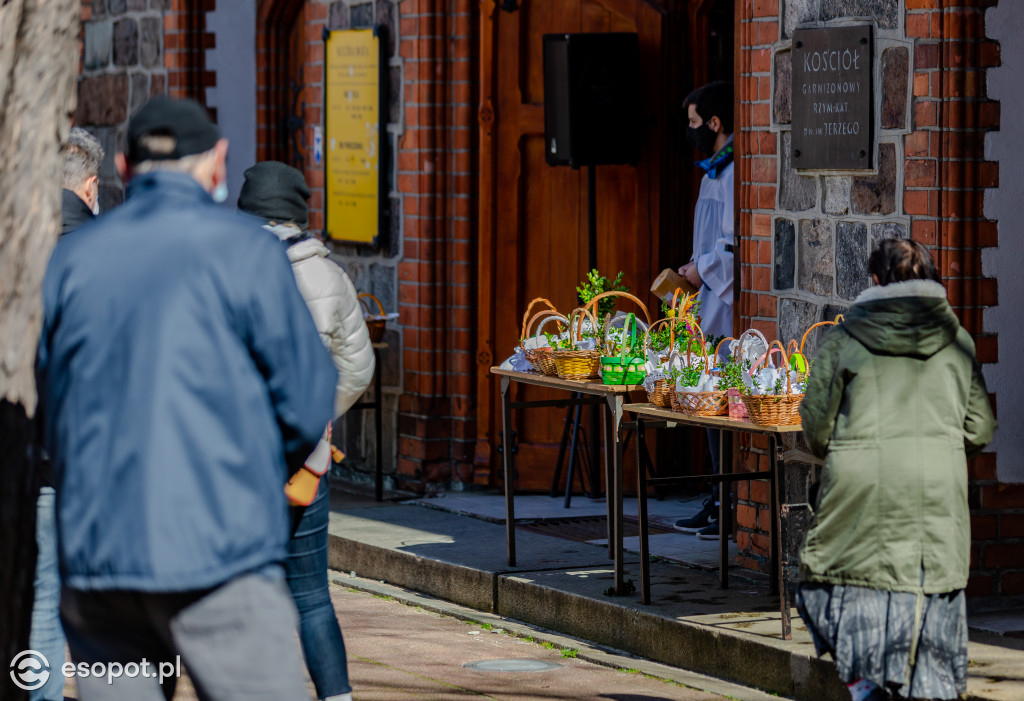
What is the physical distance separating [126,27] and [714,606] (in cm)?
793

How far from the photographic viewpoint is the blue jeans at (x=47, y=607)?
481 cm

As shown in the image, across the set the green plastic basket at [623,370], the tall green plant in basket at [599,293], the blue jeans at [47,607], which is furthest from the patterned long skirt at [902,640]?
the tall green plant in basket at [599,293]

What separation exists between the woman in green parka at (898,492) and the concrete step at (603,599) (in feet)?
Answer: 1.88

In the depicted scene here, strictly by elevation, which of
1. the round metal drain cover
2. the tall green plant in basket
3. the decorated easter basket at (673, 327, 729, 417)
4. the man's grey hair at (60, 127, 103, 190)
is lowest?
the round metal drain cover

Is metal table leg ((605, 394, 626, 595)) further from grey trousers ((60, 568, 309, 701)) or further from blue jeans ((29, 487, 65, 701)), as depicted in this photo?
grey trousers ((60, 568, 309, 701))

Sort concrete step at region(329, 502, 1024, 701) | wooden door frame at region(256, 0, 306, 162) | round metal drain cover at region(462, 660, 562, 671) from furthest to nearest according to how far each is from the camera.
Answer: wooden door frame at region(256, 0, 306, 162), round metal drain cover at region(462, 660, 562, 671), concrete step at region(329, 502, 1024, 701)

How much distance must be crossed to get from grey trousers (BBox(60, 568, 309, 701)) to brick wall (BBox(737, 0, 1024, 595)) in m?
3.17

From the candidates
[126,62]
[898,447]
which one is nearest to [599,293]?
[898,447]

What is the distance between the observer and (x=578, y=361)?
275 inches

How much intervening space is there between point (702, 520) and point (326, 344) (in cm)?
358

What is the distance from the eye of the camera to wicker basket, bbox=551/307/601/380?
22.8 ft

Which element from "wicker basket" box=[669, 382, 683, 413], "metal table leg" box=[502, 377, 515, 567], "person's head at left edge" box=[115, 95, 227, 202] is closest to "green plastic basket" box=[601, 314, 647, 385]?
"wicker basket" box=[669, 382, 683, 413]

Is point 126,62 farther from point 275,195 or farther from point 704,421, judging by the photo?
point 275,195

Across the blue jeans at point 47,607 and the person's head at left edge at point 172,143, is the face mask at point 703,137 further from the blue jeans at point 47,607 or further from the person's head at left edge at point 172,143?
the person's head at left edge at point 172,143
